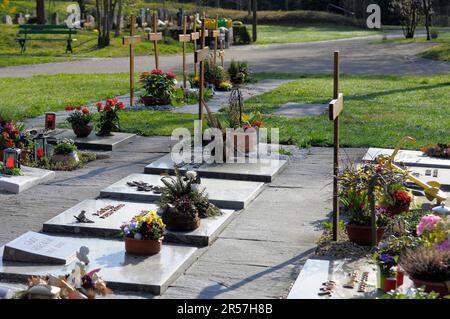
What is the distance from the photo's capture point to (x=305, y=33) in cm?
5244

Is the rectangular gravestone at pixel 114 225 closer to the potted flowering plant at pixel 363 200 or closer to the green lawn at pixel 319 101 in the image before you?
the potted flowering plant at pixel 363 200

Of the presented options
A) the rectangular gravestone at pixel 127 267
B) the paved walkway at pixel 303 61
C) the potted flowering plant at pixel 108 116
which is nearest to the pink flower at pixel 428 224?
the rectangular gravestone at pixel 127 267

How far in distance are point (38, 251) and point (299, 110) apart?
11.5 metres

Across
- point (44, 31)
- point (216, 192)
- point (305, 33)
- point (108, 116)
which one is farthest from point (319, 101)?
point (305, 33)

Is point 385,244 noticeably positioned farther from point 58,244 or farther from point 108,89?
point 108,89

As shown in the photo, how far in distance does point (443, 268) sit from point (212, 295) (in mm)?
2098

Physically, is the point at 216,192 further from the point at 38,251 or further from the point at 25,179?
the point at 38,251

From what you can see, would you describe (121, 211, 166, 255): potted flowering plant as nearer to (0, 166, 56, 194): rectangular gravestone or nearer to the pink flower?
the pink flower

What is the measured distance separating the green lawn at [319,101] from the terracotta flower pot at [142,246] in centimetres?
624

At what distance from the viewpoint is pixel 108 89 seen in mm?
23453

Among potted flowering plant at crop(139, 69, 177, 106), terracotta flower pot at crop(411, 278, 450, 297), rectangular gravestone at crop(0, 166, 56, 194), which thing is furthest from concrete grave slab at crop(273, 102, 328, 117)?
terracotta flower pot at crop(411, 278, 450, 297)

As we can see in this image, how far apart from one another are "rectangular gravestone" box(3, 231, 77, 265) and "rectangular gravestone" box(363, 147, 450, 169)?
19.0 ft

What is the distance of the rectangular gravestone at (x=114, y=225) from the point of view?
9672mm

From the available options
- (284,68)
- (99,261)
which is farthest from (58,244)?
(284,68)
